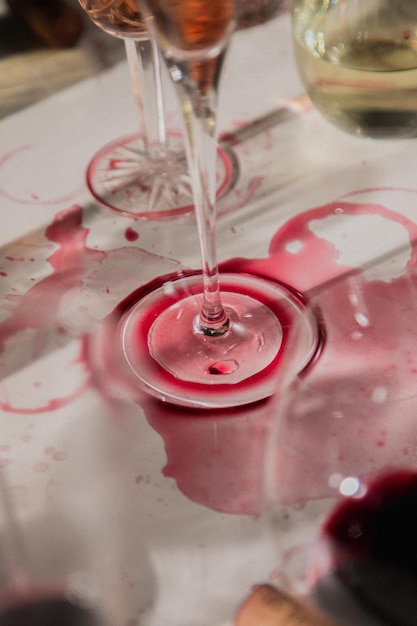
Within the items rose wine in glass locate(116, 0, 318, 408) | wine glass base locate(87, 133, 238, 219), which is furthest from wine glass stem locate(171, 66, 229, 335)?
wine glass base locate(87, 133, 238, 219)

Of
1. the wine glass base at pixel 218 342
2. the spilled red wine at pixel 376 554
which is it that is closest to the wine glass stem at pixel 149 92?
the wine glass base at pixel 218 342

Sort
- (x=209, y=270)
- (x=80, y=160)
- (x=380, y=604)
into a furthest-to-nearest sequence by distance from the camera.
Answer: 1. (x=80, y=160)
2. (x=209, y=270)
3. (x=380, y=604)

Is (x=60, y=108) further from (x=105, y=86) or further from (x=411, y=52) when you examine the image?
(x=411, y=52)

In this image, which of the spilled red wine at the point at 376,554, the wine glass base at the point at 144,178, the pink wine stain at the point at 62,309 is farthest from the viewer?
the wine glass base at the point at 144,178

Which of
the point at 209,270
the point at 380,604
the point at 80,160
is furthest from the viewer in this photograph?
the point at 80,160

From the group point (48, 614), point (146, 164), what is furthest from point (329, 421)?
point (146, 164)

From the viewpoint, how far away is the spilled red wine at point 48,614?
318mm

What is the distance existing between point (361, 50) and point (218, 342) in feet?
0.69

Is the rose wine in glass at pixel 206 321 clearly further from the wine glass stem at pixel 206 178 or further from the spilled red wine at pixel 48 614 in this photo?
the spilled red wine at pixel 48 614

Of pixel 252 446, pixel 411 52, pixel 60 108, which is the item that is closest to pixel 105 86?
pixel 60 108

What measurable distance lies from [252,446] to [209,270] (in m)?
0.09

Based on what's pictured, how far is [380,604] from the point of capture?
1.03ft

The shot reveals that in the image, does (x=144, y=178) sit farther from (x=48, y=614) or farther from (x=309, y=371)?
(x=48, y=614)

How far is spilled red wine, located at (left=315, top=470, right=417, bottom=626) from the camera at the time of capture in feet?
1.03
